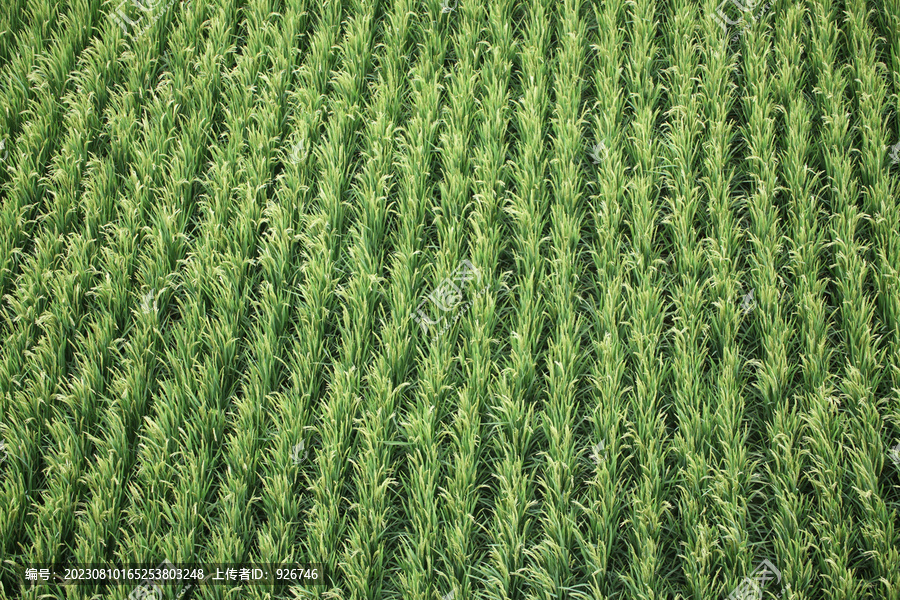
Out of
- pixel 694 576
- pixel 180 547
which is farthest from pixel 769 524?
pixel 180 547

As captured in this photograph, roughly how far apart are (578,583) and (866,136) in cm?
262

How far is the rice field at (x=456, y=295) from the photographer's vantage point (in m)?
2.45

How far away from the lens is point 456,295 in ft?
9.57

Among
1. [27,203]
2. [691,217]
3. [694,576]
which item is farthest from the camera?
[27,203]

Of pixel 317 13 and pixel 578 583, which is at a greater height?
pixel 317 13

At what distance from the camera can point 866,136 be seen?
3213 millimetres

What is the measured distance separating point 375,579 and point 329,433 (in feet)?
1.93

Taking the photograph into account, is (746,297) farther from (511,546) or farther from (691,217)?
(511,546)

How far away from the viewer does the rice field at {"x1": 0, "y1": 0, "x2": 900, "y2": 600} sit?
2.45 m

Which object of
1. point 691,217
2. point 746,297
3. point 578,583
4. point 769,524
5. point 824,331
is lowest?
point 578,583

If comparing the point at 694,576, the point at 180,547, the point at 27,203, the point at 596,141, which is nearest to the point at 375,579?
the point at 180,547

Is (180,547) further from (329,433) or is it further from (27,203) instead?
(27,203)

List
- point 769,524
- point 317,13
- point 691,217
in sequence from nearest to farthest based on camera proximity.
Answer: point 769,524, point 691,217, point 317,13

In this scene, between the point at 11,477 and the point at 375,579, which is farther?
the point at 11,477
